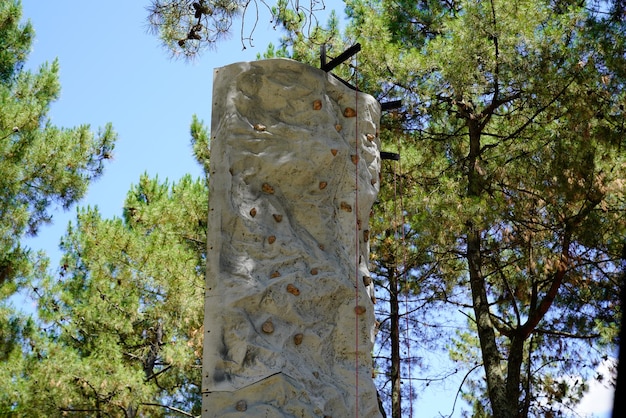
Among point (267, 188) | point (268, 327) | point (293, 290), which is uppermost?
point (267, 188)

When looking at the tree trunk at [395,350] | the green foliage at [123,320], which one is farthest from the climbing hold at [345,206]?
the green foliage at [123,320]

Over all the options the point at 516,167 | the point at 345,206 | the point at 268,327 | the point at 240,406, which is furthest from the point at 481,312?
the point at 240,406

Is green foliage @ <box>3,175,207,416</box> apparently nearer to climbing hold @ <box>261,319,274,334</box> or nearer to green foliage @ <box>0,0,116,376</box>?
green foliage @ <box>0,0,116,376</box>

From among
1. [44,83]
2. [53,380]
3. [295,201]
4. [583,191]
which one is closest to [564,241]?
[583,191]

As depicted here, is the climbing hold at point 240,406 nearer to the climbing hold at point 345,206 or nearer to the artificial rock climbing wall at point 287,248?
the artificial rock climbing wall at point 287,248

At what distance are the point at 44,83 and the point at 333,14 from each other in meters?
3.82

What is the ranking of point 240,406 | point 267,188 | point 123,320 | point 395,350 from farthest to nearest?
point 123,320, point 395,350, point 267,188, point 240,406

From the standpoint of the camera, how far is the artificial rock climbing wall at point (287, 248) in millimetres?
4285

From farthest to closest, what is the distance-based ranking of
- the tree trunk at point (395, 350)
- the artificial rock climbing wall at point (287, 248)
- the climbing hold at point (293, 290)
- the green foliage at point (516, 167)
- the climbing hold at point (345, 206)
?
1. the tree trunk at point (395, 350)
2. the green foliage at point (516, 167)
3. the climbing hold at point (345, 206)
4. the climbing hold at point (293, 290)
5. the artificial rock climbing wall at point (287, 248)

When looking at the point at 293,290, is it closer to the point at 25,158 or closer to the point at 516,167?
the point at 516,167

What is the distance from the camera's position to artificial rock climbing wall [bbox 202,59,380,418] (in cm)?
429

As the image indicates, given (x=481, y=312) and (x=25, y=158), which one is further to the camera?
(x=25, y=158)

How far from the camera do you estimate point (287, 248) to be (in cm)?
465

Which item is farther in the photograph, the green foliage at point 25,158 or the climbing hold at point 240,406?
the green foliage at point 25,158
